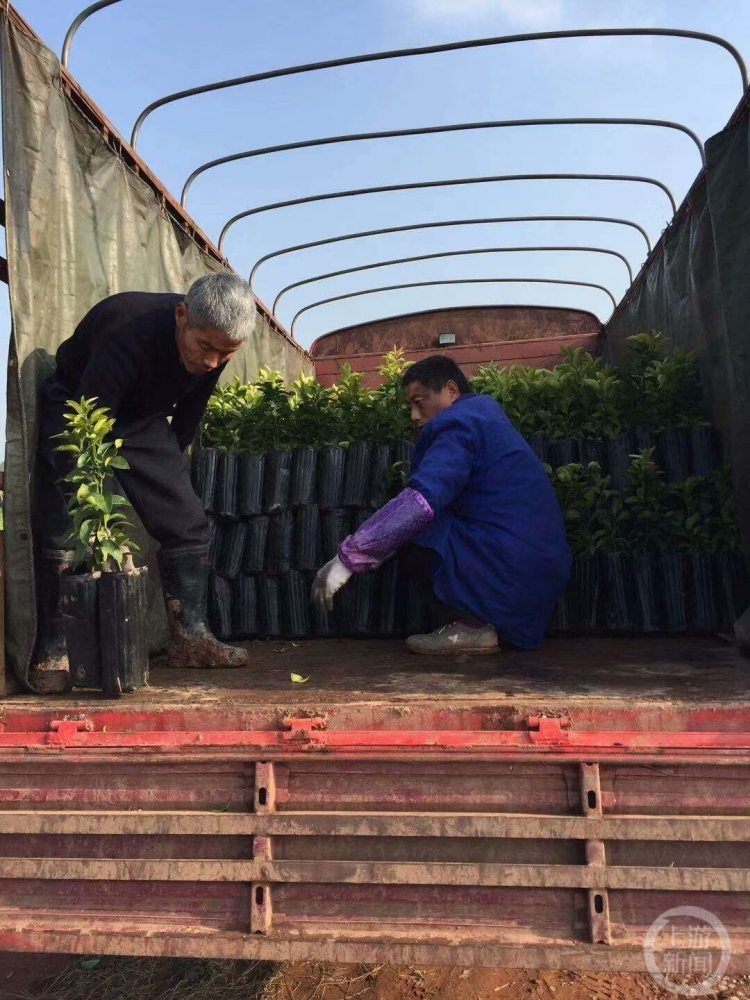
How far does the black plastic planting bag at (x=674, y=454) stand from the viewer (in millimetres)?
3537

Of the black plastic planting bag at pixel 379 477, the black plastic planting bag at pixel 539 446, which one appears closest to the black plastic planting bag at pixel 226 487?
the black plastic planting bag at pixel 379 477

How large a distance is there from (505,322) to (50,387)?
16.7 feet

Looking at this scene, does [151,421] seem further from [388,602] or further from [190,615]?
[388,602]

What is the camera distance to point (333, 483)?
381cm

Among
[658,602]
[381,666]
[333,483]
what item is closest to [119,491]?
[333,483]

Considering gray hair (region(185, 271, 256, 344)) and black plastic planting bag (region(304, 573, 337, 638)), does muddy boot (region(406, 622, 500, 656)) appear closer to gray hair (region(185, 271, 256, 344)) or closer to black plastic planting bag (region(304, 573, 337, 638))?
black plastic planting bag (region(304, 573, 337, 638))

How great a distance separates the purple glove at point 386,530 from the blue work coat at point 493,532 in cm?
20

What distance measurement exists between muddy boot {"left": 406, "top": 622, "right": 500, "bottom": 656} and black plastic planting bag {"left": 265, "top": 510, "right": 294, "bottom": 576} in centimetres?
101

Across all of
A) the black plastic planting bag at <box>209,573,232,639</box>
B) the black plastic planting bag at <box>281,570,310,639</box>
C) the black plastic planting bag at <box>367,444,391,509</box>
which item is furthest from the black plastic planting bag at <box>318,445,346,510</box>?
the black plastic planting bag at <box>209,573,232,639</box>

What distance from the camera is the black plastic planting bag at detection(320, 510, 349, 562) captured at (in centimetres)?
375

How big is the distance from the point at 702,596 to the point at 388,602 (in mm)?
1500

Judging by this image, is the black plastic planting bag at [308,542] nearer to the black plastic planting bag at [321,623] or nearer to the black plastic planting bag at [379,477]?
the black plastic planting bag at [321,623]
